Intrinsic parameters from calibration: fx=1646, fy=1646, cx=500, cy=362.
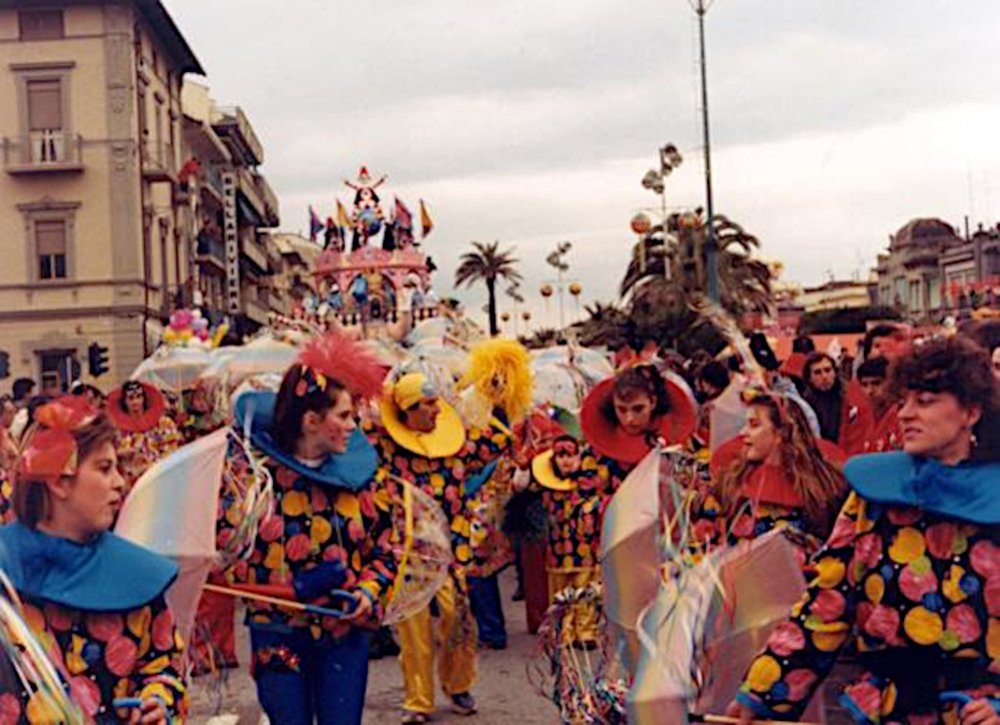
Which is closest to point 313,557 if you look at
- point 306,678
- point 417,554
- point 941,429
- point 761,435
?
point 306,678

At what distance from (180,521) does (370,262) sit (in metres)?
35.1

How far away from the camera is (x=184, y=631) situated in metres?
4.24

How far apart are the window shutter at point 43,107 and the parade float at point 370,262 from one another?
7.25m

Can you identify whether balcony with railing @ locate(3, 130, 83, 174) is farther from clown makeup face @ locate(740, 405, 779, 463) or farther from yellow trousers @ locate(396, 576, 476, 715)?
clown makeup face @ locate(740, 405, 779, 463)

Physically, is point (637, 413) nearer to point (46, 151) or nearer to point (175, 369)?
point (175, 369)

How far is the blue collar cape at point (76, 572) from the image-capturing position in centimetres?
376

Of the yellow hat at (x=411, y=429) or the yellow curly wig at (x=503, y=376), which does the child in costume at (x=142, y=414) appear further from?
the yellow hat at (x=411, y=429)

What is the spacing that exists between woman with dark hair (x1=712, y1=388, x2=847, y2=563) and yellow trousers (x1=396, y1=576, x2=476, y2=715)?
2.61m

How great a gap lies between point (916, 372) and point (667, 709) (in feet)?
3.34

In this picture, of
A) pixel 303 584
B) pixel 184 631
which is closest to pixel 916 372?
pixel 184 631

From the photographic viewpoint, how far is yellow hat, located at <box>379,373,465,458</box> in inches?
334

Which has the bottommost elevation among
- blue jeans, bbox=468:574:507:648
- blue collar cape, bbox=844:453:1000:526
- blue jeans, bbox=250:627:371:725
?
blue jeans, bbox=468:574:507:648

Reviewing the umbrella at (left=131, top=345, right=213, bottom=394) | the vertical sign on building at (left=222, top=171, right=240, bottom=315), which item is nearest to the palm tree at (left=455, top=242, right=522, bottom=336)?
the vertical sign on building at (left=222, top=171, right=240, bottom=315)

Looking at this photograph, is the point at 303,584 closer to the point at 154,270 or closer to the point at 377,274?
the point at 377,274
